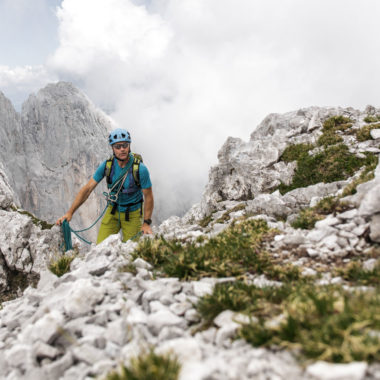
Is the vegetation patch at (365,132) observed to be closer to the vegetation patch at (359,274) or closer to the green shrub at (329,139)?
the green shrub at (329,139)

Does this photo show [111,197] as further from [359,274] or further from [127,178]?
[359,274]

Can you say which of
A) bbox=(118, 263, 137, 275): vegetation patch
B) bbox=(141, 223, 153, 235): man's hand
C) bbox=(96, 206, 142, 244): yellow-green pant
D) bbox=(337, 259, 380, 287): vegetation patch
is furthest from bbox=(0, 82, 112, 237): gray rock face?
bbox=(337, 259, 380, 287): vegetation patch

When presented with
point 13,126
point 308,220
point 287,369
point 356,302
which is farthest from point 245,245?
point 13,126

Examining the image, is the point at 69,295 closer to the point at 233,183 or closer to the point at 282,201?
the point at 282,201

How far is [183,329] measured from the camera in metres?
3.83

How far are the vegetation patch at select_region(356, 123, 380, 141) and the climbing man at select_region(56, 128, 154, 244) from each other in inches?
459

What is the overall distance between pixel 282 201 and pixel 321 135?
313 inches

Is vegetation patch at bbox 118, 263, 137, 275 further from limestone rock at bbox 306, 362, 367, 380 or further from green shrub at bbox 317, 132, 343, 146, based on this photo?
green shrub at bbox 317, 132, 343, 146

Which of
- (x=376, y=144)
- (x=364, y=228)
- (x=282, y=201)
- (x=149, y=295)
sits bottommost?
(x=149, y=295)

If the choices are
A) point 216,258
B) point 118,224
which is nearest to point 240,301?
point 216,258

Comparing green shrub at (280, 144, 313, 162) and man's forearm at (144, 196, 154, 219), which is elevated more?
green shrub at (280, 144, 313, 162)

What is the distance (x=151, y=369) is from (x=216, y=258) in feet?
9.99

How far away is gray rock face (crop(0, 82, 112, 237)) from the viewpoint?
7988 cm

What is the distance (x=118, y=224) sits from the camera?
408 inches
